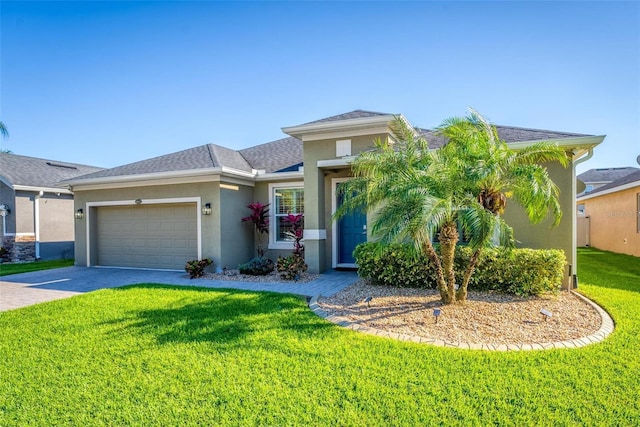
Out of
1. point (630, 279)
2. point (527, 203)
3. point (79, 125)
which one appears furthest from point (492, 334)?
point (79, 125)

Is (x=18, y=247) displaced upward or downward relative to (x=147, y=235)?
downward

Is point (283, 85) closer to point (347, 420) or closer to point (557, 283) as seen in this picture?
point (557, 283)

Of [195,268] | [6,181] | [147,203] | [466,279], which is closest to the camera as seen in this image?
[466,279]

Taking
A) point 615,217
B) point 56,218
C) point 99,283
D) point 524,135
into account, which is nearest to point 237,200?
point 99,283

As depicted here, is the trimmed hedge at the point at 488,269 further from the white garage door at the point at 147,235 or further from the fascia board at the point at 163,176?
the white garage door at the point at 147,235

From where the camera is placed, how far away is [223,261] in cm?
1102

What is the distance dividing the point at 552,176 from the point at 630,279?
451cm

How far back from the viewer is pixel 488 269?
7.62 m

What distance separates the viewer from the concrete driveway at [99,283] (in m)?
8.21

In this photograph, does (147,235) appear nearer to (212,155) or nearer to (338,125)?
(212,155)

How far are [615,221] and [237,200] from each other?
66.2 ft

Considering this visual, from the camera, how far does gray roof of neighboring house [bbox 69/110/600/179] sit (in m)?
10.5

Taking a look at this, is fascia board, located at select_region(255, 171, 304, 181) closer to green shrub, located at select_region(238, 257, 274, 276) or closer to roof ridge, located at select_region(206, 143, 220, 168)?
roof ridge, located at select_region(206, 143, 220, 168)

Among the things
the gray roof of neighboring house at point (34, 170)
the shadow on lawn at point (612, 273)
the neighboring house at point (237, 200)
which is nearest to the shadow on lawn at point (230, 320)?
the neighboring house at point (237, 200)
